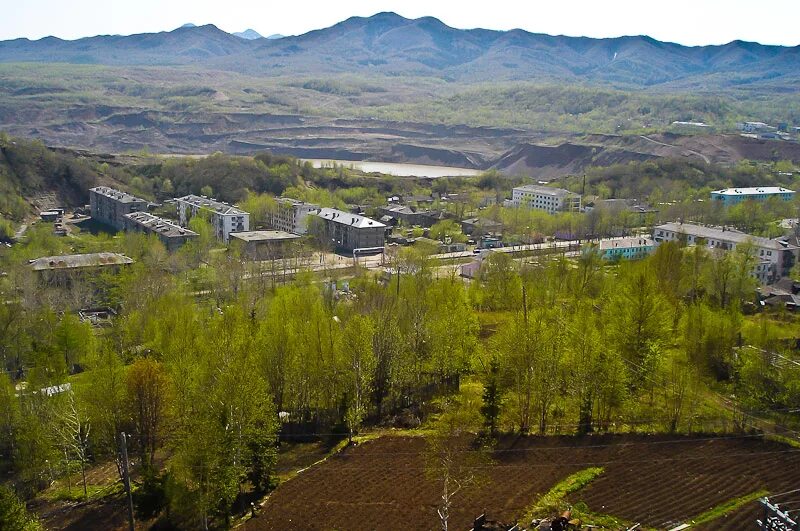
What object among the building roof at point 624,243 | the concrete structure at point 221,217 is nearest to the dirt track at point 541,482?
the building roof at point 624,243

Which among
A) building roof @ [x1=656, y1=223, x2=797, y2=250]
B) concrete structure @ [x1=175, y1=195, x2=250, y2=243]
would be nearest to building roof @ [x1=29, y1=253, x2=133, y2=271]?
concrete structure @ [x1=175, y1=195, x2=250, y2=243]

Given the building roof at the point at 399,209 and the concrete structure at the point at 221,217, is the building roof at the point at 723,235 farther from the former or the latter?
the concrete structure at the point at 221,217

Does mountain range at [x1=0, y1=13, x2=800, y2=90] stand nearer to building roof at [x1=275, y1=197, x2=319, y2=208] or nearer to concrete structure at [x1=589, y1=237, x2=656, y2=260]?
building roof at [x1=275, y1=197, x2=319, y2=208]

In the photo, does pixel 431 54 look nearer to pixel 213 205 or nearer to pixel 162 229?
pixel 213 205

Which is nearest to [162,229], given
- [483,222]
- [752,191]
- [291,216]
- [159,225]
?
[159,225]

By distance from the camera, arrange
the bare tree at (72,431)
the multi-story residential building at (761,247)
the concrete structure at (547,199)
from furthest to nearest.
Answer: the concrete structure at (547,199) → the multi-story residential building at (761,247) → the bare tree at (72,431)

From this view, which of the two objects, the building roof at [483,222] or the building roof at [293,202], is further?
the building roof at [483,222]

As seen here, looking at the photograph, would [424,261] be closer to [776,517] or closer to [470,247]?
[470,247]

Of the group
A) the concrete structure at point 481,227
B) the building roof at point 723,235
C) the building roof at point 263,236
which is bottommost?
the concrete structure at point 481,227
